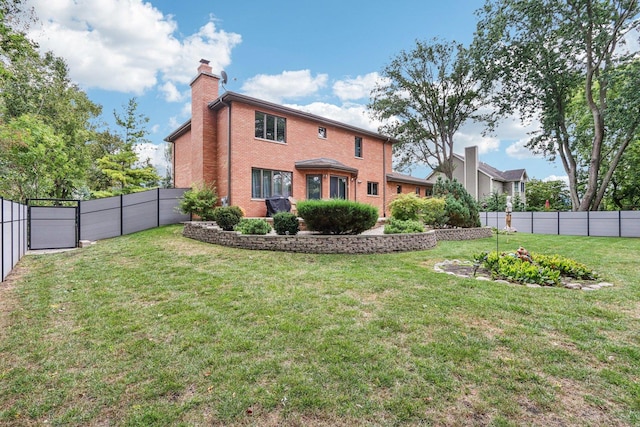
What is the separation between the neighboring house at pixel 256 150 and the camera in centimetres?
1411

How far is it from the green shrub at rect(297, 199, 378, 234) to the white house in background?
24.1 meters

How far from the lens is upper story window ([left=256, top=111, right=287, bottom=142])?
14945 millimetres

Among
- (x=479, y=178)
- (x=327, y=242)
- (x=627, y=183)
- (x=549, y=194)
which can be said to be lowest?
(x=327, y=242)

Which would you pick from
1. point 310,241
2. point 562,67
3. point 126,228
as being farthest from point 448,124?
point 126,228

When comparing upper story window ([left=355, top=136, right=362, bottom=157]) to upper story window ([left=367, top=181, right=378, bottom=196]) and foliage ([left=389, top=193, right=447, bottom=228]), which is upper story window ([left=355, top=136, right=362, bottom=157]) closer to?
upper story window ([left=367, top=181, right=378, bottom=196])

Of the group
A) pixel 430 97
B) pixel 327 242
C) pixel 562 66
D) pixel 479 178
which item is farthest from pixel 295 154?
pixel 479 178

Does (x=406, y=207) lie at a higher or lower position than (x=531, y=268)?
higher

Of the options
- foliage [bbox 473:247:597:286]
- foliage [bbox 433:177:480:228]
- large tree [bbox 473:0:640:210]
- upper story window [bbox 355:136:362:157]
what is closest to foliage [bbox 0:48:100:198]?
upper story window [bbox 355:136:362:157]

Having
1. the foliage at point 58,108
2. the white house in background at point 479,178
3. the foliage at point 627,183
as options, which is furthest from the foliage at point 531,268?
the white house in background at point 479,178

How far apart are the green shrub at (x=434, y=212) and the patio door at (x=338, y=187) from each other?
5.30m

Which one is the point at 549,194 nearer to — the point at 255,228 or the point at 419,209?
the point at 419,209

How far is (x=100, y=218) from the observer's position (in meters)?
12.7

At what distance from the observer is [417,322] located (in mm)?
4027

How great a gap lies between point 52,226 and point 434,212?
16073 mm
